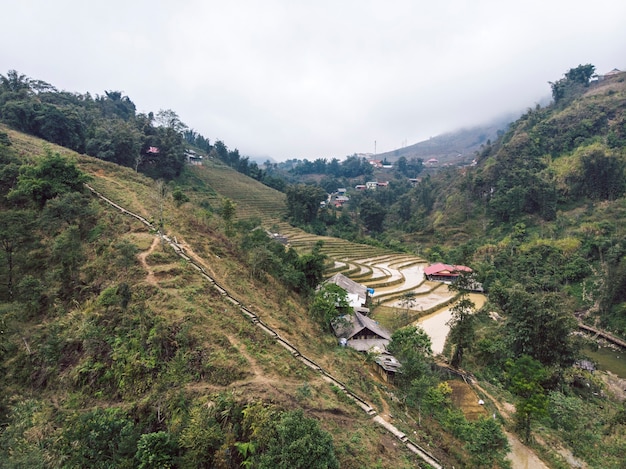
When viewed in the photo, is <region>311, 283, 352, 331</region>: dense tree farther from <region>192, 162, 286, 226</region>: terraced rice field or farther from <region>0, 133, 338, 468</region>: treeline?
Result: <region>192, 162, 286, 226</region>: terraced rice field

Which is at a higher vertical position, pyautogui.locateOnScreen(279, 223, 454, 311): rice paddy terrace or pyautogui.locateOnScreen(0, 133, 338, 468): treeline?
pyautogui.locateOnScreen(0, 133, 338, 468): treeline

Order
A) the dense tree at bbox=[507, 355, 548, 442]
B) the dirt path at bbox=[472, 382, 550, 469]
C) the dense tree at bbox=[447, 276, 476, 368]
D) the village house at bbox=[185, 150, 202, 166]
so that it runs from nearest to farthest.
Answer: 1. the dirt path at bbox=[472, 382, 550, 469]
2. the dense tree at bbox=[507, 355, 548, 442]
3. the dense tree at bbox=[447, 276, 476, 368]
4. the village house at bbox=[185, 150, 202, 166]

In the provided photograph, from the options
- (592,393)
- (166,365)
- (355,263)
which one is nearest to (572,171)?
(355,263)

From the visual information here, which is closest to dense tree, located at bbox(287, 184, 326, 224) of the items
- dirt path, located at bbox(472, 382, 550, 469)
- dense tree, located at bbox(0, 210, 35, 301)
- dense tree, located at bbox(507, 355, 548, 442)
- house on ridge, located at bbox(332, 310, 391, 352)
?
house on ridge, located at bbox(332, 310, 391, 352)

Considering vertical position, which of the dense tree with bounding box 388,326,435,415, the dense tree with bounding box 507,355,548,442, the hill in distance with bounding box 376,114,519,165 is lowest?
the dense tree with bounding box 507,355,548,442

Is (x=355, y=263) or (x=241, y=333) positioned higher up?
(x=241, y=333)

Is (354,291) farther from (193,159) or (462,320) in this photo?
(193,159)

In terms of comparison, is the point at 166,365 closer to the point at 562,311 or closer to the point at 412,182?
the point at 562,311

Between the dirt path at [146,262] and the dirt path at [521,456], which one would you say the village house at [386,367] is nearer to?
the dirt path at [521,456]
